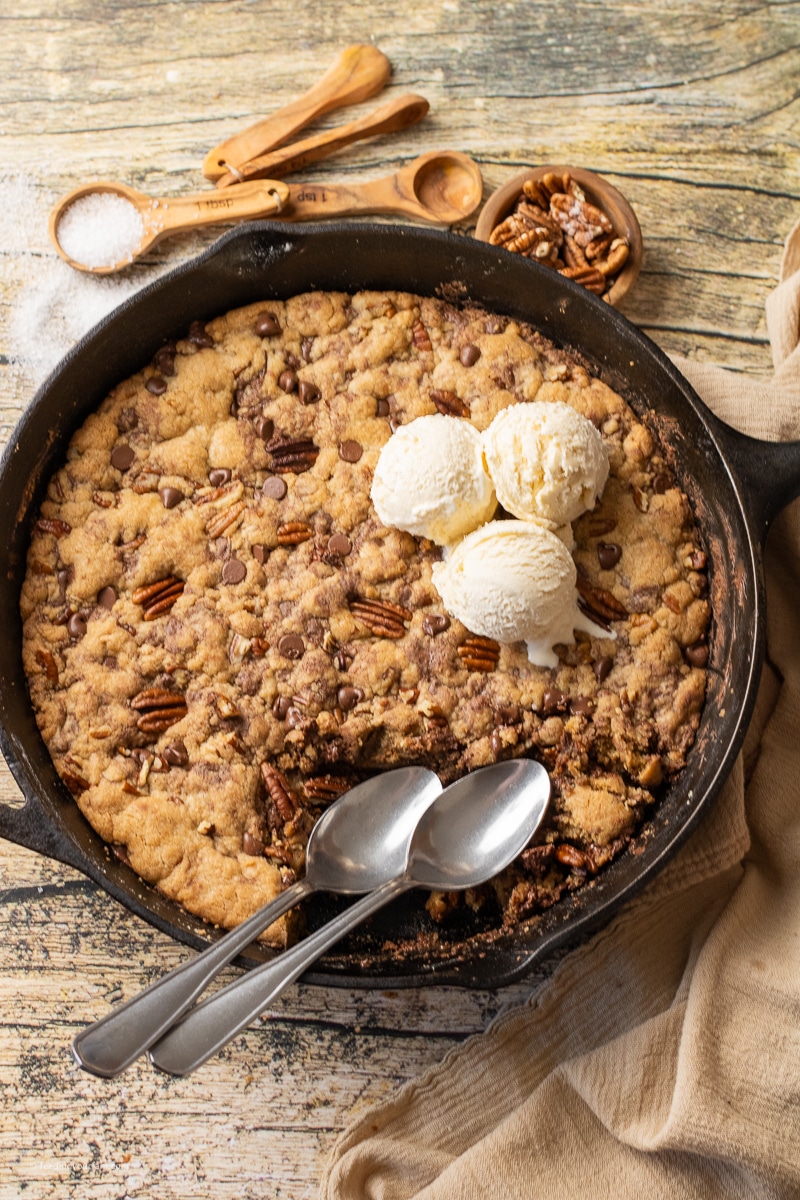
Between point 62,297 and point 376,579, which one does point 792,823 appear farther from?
point 62,297

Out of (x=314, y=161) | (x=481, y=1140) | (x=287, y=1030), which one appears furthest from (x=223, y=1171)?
(x=314, y=161)

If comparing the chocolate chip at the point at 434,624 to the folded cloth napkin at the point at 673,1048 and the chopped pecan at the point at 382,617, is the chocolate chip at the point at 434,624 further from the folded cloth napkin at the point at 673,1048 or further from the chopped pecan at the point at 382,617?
the folded cloth napkin at the point at 673,1048

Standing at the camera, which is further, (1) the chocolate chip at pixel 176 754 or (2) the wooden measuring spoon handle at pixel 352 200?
(2) the wooden measuring spoon handle at pixel 352 200

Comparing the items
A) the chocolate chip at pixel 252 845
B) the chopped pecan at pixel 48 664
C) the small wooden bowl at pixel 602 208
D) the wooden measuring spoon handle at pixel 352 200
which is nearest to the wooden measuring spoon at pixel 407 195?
the wooden measuring spoon handle at pixel 352 200

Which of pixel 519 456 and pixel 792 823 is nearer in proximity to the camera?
pixel 519 456

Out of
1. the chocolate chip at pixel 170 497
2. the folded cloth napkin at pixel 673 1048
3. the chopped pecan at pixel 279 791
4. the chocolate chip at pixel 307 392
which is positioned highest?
the chocolate chip at pixel 307 392
